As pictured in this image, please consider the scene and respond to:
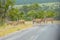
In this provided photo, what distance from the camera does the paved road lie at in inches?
83.7

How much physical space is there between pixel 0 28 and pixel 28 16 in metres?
0.41

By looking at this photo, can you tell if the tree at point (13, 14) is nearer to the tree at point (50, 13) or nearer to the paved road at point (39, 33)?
the paved road at point (39, 33)

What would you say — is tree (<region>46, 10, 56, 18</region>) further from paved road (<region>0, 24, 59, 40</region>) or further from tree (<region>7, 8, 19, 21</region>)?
tree (<region>7, 8, 19, 21</region>)

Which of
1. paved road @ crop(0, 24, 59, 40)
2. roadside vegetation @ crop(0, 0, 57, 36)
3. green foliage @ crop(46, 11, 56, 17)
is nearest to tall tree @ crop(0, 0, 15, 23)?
roadside vegetation @ crop(0, 0, 57, 36)

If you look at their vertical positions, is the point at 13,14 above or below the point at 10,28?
above

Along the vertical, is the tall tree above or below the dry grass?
above

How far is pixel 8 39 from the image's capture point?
2.07 meters

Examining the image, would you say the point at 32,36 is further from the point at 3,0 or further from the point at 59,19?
the point at 3,0

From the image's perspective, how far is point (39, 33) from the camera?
223cm

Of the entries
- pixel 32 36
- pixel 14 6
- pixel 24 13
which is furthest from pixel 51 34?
pixel 14 6

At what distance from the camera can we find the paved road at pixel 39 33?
2126mm

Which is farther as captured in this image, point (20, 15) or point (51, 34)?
point (51, 34)

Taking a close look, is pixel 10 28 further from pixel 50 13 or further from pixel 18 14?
pixel 50 13

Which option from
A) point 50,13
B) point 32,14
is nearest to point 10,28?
point 32,14
